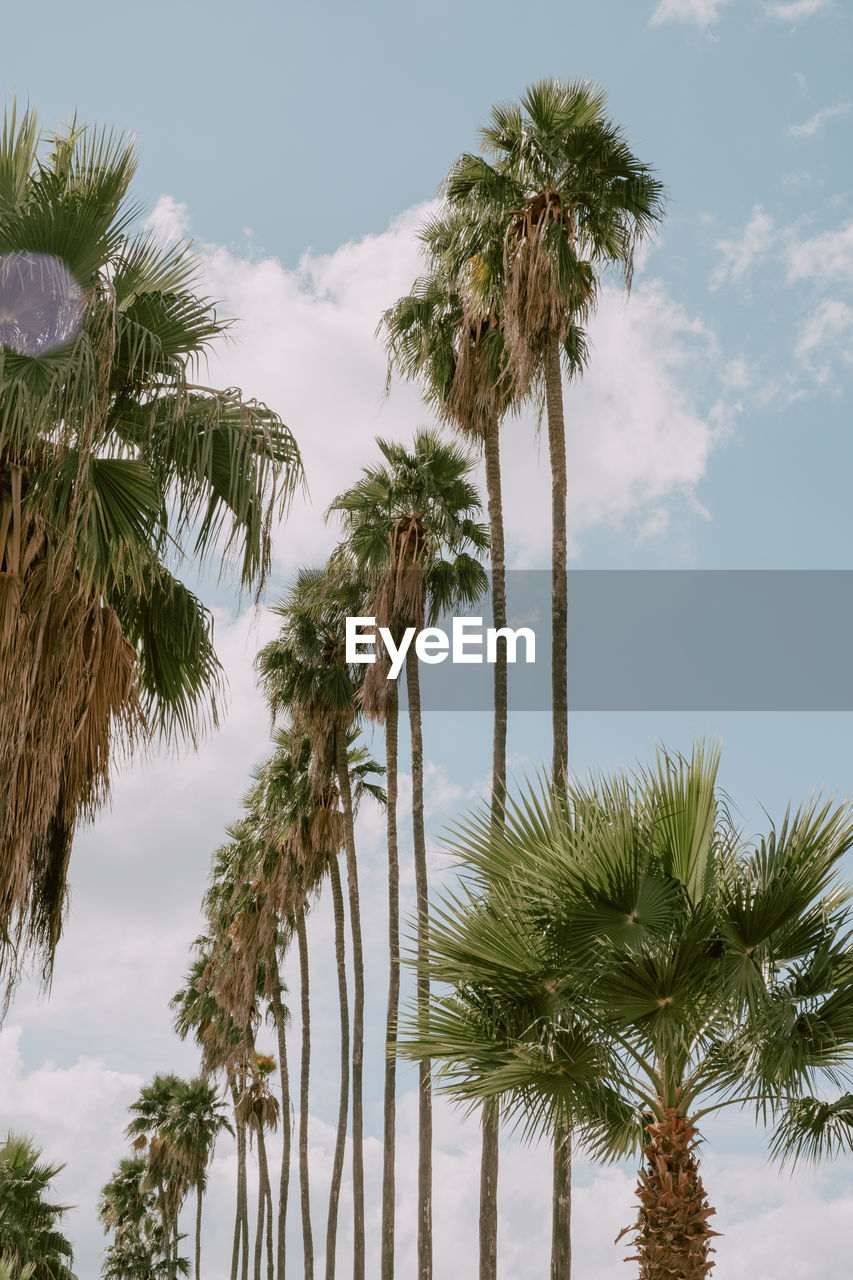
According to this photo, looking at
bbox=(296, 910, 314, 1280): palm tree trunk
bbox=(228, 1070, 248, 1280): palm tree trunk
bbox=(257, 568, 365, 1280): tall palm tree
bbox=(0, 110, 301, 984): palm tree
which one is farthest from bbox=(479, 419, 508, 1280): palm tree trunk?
bbox=(228, 1070, 248, 1280): palm tree trunk

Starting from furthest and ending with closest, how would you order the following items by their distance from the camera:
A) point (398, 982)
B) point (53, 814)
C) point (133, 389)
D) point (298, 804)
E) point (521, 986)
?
point (298, 804), point (398, 982), point (521, 986), point (133, 389), point (53, 814)

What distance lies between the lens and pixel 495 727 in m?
21.5

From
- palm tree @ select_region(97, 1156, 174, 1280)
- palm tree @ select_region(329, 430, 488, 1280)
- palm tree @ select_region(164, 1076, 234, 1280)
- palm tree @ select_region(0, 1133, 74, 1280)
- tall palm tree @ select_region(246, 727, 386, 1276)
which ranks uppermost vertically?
palm tree @ select_region(329, 430, 488, 1280)

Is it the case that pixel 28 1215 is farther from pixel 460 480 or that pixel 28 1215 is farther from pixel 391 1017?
pixel 460 480

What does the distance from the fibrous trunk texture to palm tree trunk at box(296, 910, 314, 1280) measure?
2758 cm

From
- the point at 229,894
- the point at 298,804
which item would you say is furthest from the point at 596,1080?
the point at 229,894

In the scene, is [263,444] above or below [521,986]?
above

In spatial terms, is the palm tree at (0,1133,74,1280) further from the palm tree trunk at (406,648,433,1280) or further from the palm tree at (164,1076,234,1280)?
the palm tree at (164,1076,234,1280)

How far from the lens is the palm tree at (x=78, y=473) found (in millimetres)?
7289

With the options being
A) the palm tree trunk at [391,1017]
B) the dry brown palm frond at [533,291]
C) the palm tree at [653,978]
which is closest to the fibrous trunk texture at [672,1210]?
the palm tree at [653,978]

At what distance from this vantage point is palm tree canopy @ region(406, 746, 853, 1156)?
8430 mm

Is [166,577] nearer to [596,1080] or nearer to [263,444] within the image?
[263,444]

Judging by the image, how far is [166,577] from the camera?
8703mm

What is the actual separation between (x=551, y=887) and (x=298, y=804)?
26.6 metres
